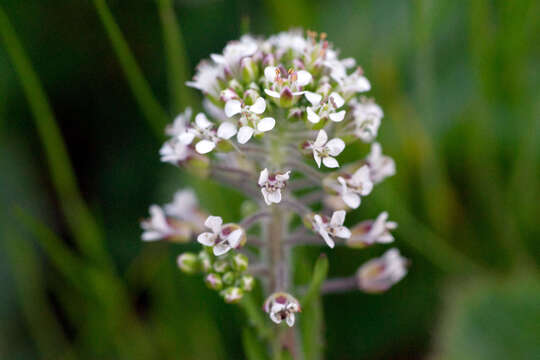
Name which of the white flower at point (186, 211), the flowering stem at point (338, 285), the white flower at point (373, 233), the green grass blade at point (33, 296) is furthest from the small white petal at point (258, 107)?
the green grass blade at point (33, 296)

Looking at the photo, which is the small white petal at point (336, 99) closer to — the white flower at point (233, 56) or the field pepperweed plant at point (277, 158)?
the field pepperweed plant at point (277, 158)

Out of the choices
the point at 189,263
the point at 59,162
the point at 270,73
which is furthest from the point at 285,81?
the point at 59,162

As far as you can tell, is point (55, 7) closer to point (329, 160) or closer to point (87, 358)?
point (87, 358)

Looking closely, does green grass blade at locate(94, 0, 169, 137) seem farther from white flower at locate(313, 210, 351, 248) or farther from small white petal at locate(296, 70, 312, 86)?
white flower at locate(313, 210, 351, 248)

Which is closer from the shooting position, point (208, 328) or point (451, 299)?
point (451, 299)

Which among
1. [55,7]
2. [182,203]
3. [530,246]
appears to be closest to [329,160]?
[182,203]

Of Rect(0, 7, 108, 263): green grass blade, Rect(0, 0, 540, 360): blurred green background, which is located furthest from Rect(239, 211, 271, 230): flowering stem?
Rect(0, 7, 108, 263): green grass blade
